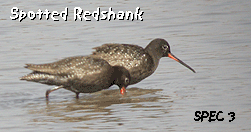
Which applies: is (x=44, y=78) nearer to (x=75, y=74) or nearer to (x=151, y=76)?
(x=75, y=74)

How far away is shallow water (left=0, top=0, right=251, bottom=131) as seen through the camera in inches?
412

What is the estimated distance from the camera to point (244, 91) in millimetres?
12117

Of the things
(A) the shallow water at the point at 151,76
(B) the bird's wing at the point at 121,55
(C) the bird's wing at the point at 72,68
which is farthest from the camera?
(B) the bird's wing at the point at 121,55

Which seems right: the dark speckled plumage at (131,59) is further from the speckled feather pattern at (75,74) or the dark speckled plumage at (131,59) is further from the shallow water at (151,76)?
the speckled feather pattern at (75,74)

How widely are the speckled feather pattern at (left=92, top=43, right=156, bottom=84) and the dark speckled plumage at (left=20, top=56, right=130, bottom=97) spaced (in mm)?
796

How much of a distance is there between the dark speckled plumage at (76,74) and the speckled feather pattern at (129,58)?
796 mm

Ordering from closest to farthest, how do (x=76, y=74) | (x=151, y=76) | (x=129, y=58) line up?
1. (x=76, y=74)
2. (x=129, y=58)
3. (x=151, y=76)

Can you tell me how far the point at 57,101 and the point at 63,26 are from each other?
8.20m

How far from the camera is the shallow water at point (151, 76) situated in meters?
10.5

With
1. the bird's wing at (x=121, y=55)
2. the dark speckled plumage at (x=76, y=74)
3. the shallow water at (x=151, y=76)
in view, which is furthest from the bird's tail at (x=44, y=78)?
the bird's wing at (x=121, y=55)

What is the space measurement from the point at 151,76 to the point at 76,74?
2.71 meters

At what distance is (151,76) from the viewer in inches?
578

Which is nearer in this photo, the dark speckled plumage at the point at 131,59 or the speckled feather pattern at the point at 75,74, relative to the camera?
the speckled feather pattern at the point at 75,74

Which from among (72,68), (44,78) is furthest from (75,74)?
(44,78)
